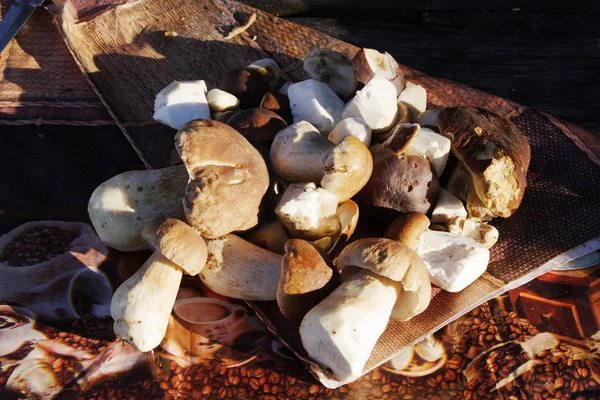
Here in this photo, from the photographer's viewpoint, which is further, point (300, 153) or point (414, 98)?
point (414, 98)

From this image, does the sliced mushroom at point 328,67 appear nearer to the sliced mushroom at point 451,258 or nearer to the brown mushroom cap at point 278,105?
the brown mushroom cap at point 278,105

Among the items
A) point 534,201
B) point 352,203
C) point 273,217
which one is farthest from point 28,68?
point 534,201

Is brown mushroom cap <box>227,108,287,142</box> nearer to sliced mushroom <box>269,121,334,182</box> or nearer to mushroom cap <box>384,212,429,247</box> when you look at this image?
sliced mushroom <box>269,121,334,182</box>

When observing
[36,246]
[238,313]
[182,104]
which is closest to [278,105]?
[182,104]

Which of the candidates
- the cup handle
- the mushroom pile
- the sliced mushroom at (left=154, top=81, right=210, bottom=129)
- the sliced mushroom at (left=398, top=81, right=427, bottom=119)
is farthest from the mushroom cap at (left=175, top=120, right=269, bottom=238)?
the sliced mushroom at (left=398, top=81, right=427, bottom=119)

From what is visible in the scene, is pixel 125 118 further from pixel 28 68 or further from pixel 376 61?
pixel 376 61

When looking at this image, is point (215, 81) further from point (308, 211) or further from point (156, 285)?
point (156, 285)
